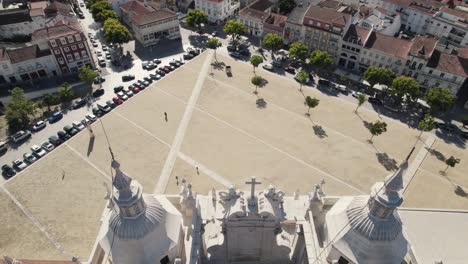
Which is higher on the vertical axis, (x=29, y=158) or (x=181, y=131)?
(x=181, y=131)

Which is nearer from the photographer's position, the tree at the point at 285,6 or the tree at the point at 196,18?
the tree at the point at 196,18

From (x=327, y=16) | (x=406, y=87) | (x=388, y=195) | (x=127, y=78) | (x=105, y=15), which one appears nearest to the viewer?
(x=388, y=195)

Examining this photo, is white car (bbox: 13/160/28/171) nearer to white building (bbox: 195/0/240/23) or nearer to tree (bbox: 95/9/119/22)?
tree (bbox: 95/9/119/22)

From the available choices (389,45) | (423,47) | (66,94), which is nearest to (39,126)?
(66,94)

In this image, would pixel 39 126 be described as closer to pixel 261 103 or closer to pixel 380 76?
pixel 261 103

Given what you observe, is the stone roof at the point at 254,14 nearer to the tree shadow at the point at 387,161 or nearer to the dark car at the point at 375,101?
the dark car at the point at 375,101

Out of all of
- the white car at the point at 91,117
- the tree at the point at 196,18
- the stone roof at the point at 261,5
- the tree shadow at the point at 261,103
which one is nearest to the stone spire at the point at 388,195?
the tree shadow at the point at 261,103

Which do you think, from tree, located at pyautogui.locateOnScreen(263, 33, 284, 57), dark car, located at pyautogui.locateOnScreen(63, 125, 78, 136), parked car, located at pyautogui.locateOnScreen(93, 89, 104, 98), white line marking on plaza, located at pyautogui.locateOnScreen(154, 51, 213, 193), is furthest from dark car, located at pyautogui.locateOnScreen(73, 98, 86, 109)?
tree, located at pyautogui.locateOnScreen(263, 33, 284, 57)
